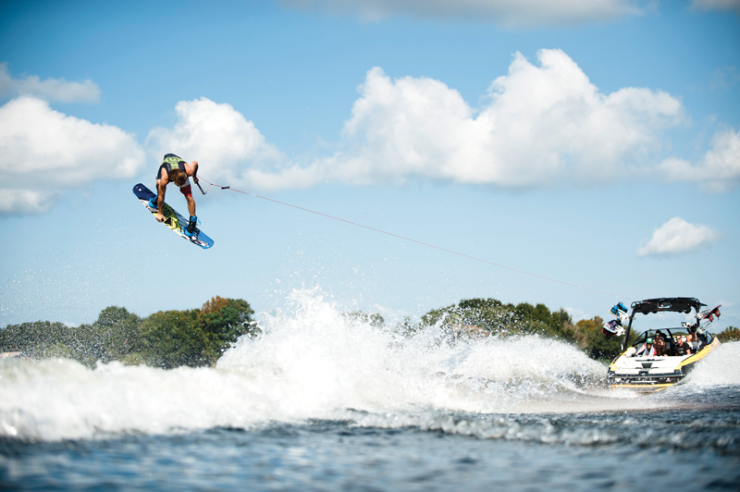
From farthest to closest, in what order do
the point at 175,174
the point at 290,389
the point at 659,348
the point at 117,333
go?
the point at 117,333 < the point at 659,348 < the point at 175,174 < the point at 290,389

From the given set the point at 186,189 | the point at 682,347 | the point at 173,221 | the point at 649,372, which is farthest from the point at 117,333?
the point at 649,372

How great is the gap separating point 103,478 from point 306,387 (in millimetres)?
4306

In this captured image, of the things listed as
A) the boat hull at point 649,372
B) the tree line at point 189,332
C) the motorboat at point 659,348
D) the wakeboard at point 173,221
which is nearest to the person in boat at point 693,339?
the motorboat at point 659,348

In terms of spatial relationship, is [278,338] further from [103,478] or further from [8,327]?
[8,327]

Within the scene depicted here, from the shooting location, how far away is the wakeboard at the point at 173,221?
1413cm

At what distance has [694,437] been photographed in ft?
20.9

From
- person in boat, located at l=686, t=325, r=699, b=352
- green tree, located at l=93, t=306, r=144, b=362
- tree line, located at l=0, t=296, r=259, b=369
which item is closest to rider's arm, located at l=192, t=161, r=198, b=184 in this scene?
person in boat, located at l=686, t=325, r=699, b=352

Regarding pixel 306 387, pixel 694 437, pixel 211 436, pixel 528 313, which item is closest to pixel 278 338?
pixel 306 387

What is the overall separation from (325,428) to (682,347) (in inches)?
502

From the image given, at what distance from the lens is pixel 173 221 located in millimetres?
14414

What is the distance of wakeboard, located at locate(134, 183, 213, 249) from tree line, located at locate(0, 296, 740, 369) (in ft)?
164

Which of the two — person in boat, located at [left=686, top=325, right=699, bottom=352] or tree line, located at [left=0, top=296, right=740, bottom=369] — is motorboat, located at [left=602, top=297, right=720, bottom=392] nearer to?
person in boat, located at [left=686, top=325, right=699, bottom=352]

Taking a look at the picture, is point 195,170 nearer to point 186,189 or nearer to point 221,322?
point 186,189

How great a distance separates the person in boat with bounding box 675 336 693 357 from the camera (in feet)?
50.9
